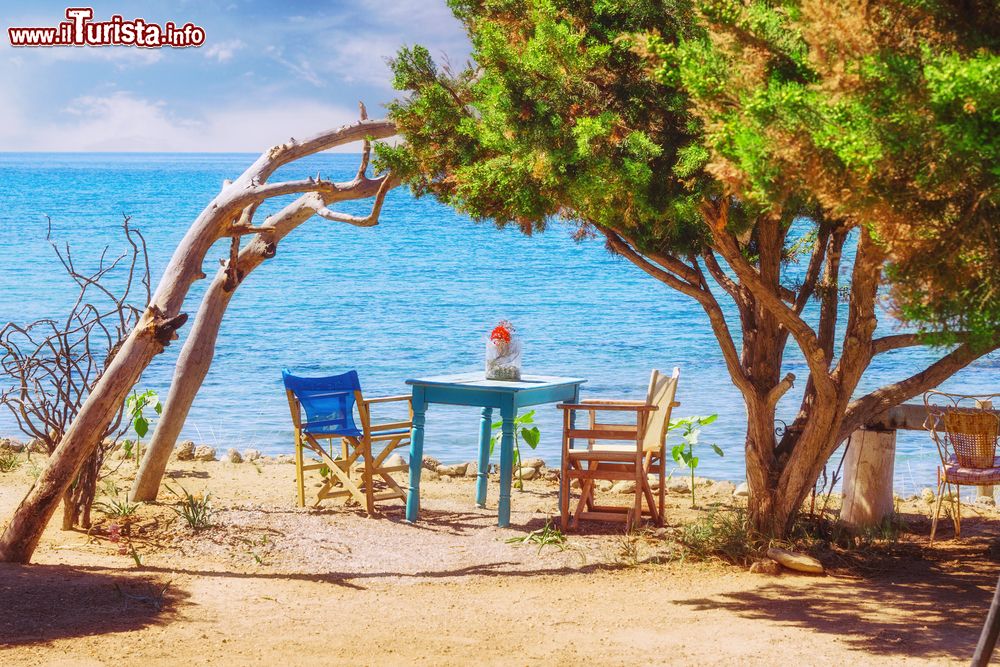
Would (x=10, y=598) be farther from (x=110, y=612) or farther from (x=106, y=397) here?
(x=106, y=397)

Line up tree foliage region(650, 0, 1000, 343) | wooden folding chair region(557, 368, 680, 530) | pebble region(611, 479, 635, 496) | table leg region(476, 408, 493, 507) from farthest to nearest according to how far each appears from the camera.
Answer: pebble region(611, 479, 635, 496), table leg region(476, 408, 493, 507), wooden folding chair region(557, 368, 680, 530), tree foliage region(650, 0, 1000, 343)

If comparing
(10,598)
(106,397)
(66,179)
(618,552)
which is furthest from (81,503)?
(66,179)

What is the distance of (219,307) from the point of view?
7.04 meters

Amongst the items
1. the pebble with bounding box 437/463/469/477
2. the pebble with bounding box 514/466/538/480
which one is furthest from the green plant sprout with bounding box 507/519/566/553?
the pebble with bounding box 437/463/469/477

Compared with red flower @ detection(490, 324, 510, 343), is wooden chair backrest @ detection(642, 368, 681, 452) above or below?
below

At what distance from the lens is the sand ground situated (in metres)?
4.42

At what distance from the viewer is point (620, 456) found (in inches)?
258

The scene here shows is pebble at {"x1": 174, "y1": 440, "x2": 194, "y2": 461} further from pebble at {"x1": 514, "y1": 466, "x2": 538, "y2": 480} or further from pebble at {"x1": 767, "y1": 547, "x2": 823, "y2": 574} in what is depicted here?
pebble at {"x1": 767, "y1": 547, "x2": 823, "y2": 574}

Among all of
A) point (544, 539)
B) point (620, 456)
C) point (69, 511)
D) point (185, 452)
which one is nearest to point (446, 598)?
point (544, 539)

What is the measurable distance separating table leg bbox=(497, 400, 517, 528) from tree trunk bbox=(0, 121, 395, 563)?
1.76 m

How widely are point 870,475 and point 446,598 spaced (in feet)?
9.18

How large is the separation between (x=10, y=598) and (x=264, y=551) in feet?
4.85

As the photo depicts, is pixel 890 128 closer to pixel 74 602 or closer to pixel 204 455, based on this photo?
pixel 74 602

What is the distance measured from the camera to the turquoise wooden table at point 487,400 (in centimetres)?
651
